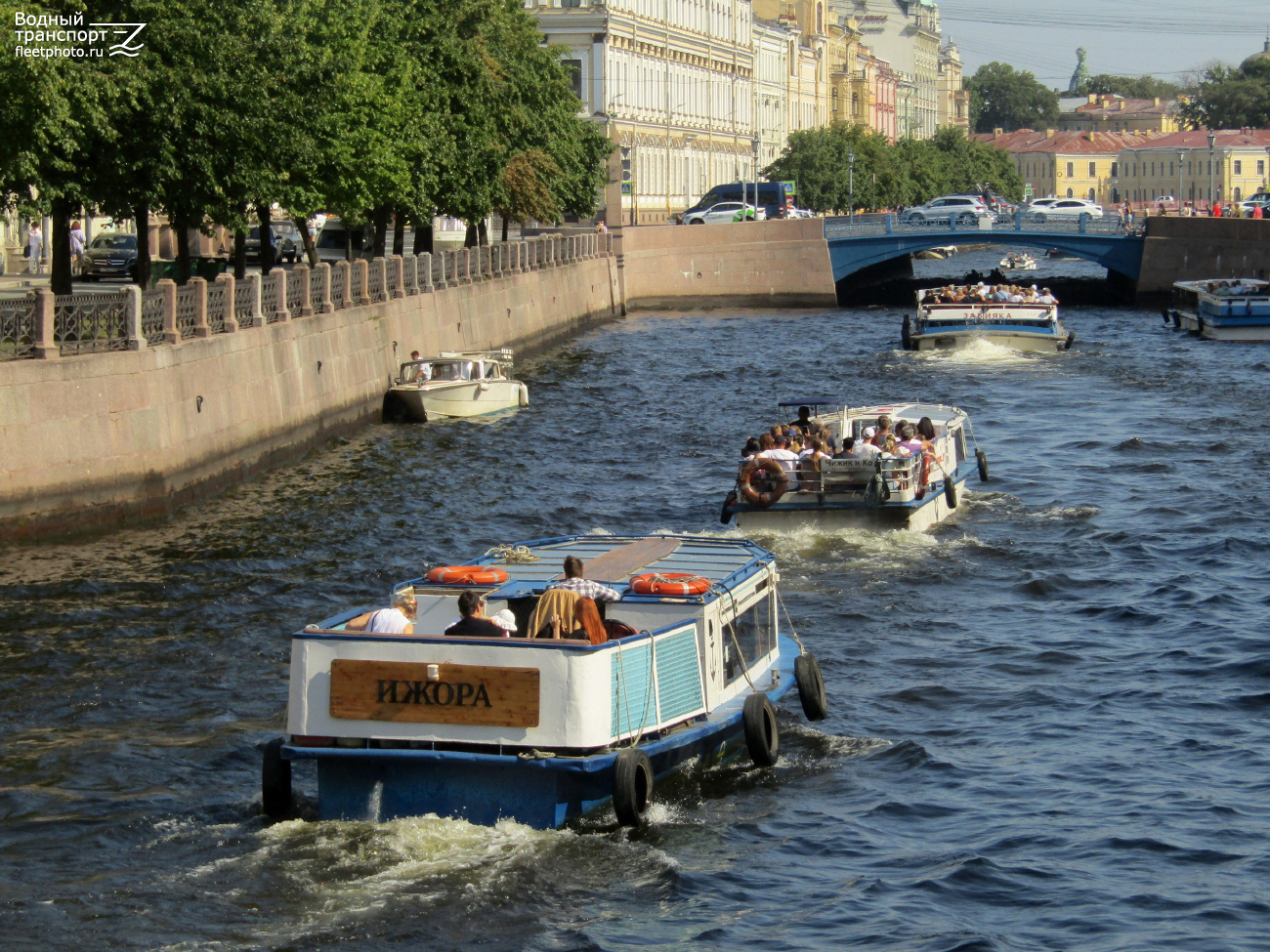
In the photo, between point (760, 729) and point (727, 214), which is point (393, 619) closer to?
point (760, 729)

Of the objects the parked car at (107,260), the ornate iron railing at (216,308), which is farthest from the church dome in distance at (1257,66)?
the ornate iron railing at (216,308)

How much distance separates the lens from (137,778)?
1440cm

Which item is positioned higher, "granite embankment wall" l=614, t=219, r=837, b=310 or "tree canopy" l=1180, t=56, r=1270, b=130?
"tree canopy" l=1180, t=56, r=1270, b=130

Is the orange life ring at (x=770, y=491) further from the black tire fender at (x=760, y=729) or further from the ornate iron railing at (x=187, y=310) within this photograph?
the black tire fender at (x=760, y=729)

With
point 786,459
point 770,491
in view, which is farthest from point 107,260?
point 770,491

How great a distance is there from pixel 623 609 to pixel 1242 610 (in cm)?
Result: 928

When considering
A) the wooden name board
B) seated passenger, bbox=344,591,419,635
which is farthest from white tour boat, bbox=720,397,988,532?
the wooden name board

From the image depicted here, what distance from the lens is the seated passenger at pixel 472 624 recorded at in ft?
42.0

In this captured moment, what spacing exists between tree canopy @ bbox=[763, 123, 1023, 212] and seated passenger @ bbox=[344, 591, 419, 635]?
337ft

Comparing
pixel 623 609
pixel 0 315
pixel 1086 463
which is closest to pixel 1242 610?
pixel 623 609

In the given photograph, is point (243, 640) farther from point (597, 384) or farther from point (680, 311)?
point (680, 311)

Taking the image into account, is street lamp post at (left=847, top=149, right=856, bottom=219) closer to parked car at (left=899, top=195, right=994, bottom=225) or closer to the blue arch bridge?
parked car at (left=899, top=195, right=994, bottom=225)

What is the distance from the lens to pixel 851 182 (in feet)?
376

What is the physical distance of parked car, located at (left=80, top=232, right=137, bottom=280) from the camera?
49.9 meters
